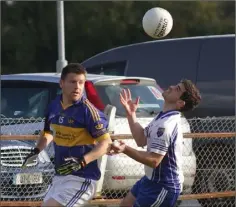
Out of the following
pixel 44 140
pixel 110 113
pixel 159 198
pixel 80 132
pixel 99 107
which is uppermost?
pixel 80 132

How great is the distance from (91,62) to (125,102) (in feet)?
18.2

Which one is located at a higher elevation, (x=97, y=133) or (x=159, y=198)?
(x=97, y=133)

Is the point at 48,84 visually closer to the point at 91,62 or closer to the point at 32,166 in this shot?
the point at 32,166

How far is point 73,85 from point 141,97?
138 inches

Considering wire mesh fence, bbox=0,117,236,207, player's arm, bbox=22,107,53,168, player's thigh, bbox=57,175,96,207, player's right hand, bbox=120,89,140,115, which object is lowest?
wire mesh fence, bbox=0,117,236,207

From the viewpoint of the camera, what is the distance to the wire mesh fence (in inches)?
356

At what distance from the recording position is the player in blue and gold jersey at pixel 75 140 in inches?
257

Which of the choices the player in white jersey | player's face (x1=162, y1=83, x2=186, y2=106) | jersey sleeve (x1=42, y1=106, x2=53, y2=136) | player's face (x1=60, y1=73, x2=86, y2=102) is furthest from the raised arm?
jersey sleeve (x1=42, y1=106, x2=53, y2=136)

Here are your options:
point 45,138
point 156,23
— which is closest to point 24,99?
point 156,23

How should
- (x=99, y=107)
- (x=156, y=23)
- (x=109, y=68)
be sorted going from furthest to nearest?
(x=109, y=68) < (x=156, y=23) < (x=99, y=107)

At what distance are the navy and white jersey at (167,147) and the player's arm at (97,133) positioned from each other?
39 cm

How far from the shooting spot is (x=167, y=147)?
6.58m

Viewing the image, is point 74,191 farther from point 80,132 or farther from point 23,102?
point 23,102

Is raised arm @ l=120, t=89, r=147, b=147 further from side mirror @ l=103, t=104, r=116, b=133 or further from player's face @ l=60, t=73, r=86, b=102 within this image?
side mirror @ l=103, t=104, r=116, b=133
